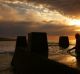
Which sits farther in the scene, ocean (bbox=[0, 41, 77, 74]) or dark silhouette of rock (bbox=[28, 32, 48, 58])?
dark silhouette of rock (bbox=[28, 32, 48, 58])

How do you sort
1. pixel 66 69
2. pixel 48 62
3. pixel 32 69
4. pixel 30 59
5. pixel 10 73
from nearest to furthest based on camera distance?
1. pixel 66 69
2. pixel 48 62
3. pixel 32 69
4. pixel 30 59
5. pixel 10 73

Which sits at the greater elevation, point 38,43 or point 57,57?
point 38,43

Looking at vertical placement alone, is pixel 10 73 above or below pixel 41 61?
below

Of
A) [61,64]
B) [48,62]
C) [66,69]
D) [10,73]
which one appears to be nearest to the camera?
[66,69]

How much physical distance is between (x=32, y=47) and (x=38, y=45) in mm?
514

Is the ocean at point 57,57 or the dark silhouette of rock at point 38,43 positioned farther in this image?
the dark silhouette of rock at point 38,43

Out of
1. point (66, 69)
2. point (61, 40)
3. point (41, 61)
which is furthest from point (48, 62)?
point (61, 40)

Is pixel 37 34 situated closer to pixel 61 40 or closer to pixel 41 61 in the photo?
pixel 41 61

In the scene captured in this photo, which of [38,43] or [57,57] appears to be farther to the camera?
[38,43]

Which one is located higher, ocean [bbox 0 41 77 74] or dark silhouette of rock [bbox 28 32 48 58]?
dark silhouette of rock [bbox 28 32 48 58]

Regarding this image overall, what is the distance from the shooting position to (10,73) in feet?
80.2

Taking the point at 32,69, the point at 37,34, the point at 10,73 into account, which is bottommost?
the point at 10,73

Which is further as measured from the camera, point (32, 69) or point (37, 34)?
point (37, 34)

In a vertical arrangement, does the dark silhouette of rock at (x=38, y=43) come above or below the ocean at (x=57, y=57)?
above
